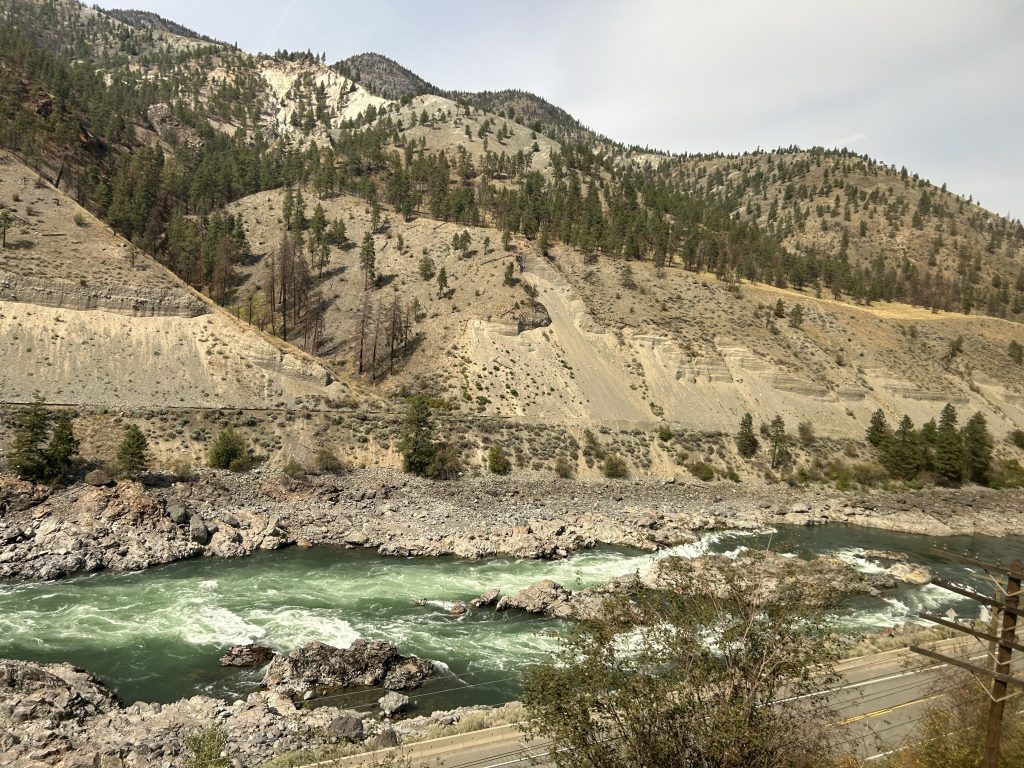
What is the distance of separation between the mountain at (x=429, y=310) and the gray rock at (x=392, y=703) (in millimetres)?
33127

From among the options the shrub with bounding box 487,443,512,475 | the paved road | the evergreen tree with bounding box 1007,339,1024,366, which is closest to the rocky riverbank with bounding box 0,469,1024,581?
the shrub with bounding box 487,443,512,475

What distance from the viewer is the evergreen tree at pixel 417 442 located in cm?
5331

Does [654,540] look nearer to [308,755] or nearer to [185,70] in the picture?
[308,755]

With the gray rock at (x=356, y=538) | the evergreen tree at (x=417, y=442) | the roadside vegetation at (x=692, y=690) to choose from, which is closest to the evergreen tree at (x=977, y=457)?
the evergreen tree at (x=417, y=442)

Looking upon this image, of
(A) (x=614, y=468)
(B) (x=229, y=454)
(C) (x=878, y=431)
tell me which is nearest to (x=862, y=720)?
(A) (x=614, y=468)

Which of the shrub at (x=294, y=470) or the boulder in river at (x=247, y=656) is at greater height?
the shrub at (x=294, y=470)

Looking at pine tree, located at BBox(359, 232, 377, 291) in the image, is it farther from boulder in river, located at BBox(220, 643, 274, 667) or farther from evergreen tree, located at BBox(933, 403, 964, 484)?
evergreen tree, located at BBox(933, 403, 964, 484)

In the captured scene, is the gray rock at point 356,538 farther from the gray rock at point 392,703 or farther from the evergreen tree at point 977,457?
the evergreen tree at point 977,457

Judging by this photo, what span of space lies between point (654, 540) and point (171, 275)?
58281 millimetres

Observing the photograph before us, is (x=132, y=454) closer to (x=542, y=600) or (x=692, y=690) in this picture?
(x=542, y=600)

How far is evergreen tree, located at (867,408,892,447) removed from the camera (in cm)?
6844

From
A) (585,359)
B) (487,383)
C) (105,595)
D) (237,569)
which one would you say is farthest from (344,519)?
(585,359)

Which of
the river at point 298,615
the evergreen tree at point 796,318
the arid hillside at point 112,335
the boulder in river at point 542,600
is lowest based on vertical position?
the river at point 298,615

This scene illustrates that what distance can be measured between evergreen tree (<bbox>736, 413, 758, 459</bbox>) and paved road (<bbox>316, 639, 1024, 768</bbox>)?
121 ft
